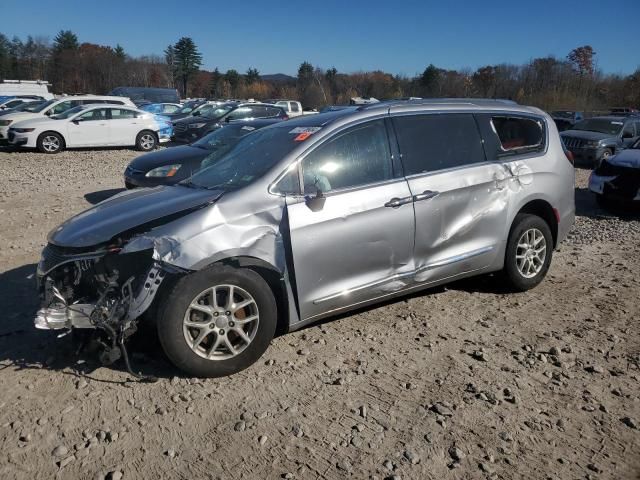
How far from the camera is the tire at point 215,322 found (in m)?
3.41

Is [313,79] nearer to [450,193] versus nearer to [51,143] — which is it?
[51,143]

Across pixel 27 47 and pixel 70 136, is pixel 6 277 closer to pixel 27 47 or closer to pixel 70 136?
pixel 70 136

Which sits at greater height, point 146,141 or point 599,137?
point 146,141

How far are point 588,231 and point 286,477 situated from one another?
6837 millimetres

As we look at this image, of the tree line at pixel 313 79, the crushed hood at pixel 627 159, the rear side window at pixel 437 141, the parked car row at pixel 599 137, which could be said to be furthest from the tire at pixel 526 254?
the tree line at pixel 313 79

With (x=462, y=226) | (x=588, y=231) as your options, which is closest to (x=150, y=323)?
(x=462, y=226)

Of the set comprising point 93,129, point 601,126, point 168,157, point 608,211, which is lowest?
point 608,211

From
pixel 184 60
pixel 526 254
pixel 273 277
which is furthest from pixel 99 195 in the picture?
pixel 184 60

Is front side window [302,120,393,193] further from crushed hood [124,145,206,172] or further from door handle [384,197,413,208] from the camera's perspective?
crushed hood [124,145,206,172]

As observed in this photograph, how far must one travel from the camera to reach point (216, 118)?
60.7ft

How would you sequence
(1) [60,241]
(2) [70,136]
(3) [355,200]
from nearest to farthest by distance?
(1) [60,241] < (3) [355,200] < (2) [70,136]

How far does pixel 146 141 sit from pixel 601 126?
47.8ft

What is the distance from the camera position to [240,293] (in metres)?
3.60

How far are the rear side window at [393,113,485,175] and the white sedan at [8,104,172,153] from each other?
1483 cm
